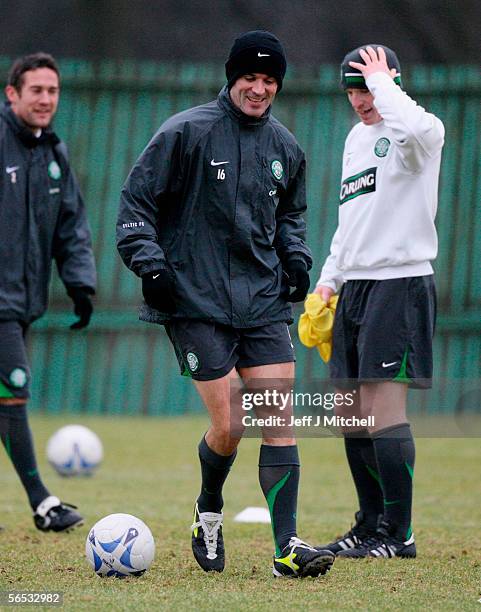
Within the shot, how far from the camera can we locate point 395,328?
600 centimetres

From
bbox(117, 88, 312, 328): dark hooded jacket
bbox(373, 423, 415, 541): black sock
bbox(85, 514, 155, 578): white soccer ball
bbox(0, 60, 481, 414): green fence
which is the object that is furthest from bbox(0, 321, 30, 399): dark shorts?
bbox(0, 60, 481, 414): green fence

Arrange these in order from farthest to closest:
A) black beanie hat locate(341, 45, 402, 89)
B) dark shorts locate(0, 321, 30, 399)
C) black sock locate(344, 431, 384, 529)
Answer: dark shorts locate(0, 321, 30, 399) < black sock locate(344, 431, 384, 529) < black beanie hat locate(341, 45, 402, 89)

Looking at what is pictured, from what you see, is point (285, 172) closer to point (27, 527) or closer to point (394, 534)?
point (394, 534)

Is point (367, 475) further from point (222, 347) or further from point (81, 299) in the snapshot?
point (81, 299)

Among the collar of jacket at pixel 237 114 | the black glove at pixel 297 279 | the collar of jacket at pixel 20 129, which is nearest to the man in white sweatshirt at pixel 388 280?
the black glove at pixel 297 279

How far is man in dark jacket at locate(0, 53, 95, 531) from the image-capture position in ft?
22.8

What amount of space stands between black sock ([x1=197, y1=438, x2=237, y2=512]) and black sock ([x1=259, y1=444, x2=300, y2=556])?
0.68ft

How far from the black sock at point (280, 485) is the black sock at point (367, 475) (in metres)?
0.87

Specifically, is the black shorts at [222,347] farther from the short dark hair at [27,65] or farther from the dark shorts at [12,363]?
the short dark hair at [27,65]

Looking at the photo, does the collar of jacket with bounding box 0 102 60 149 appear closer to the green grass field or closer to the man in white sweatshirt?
the man in white sweatshirt

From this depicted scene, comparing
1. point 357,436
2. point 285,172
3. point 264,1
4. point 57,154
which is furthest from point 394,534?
point 264,1

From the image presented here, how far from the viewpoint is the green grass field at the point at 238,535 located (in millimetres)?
4969

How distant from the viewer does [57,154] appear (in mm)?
7293

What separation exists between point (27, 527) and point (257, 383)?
2.09 m
